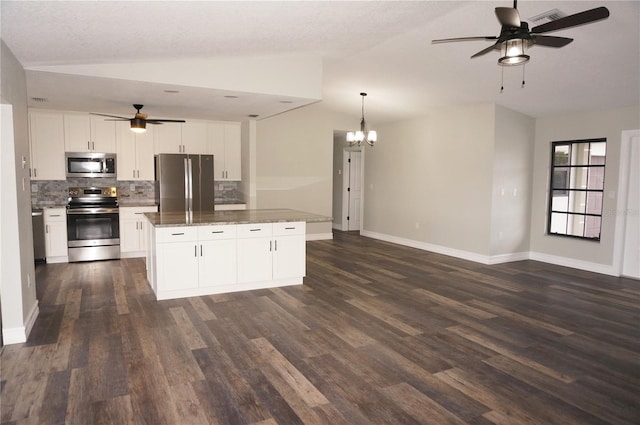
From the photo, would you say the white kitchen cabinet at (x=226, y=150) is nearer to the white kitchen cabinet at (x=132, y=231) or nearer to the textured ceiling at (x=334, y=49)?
the textured ceiling at (x=334, y=49)

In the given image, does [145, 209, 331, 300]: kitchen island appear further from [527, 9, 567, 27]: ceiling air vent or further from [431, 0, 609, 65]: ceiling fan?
[527, 9, 567, 27]: ceiling air vent

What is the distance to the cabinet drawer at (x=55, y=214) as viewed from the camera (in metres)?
6.55

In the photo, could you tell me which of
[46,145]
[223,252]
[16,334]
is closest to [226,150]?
[46,145]

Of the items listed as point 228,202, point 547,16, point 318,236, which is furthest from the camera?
point 318,236

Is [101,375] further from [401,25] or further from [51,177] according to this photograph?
[51,177]

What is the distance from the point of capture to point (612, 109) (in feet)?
20.3

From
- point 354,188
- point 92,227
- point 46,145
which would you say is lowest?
point 92,227

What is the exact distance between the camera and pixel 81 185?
23.6ft

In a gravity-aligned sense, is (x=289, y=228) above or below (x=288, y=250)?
above

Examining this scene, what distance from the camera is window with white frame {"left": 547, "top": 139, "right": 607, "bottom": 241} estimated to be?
6551mm

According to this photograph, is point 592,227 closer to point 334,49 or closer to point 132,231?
point 334,49

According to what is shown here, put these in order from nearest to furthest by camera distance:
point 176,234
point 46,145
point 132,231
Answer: point 176,234 → point 46,145 → point 132,231

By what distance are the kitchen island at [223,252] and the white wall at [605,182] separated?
4.27 metres

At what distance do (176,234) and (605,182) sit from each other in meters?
6.22
